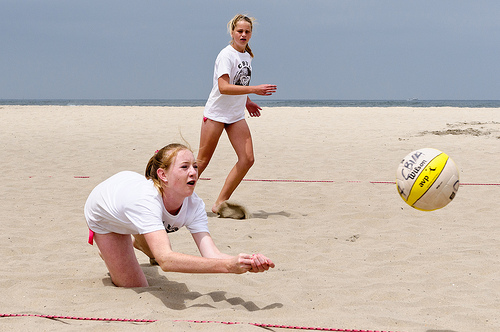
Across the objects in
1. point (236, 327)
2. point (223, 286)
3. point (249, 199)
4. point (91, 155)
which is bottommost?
point (91, 155)

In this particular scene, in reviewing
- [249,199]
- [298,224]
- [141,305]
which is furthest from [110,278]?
[249,199]

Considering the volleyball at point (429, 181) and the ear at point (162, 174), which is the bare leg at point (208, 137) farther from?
the ear at point (162, 174)

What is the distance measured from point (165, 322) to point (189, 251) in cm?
159

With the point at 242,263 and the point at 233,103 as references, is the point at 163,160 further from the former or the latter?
the point at 233,103

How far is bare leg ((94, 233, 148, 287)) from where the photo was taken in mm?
3201

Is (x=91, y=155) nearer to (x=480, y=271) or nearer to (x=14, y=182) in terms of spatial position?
(x=14, y=182)

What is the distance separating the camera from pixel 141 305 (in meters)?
2.94

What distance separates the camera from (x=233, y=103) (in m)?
5.06
